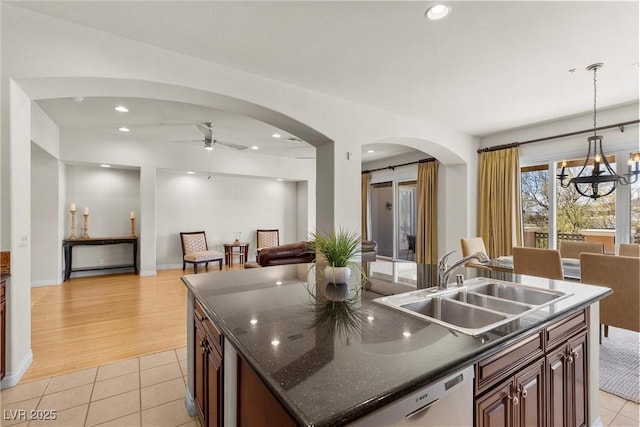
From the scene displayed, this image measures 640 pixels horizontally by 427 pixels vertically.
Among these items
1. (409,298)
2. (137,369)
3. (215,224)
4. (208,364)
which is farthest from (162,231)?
(409,298)

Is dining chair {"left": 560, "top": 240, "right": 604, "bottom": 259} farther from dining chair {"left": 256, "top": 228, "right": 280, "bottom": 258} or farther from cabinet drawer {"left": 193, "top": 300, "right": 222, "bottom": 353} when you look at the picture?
dining chair {"left": 256, "top": 228, "right": 280, "bottom": 258}

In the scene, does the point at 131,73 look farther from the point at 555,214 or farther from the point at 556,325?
the point at 555,214

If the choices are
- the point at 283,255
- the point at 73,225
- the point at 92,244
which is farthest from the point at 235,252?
the point at 283,255

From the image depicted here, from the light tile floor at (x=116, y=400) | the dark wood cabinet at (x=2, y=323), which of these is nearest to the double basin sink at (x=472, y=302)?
the light tile floor at (x=116, y=400)

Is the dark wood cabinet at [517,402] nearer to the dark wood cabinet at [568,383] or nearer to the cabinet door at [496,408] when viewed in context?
the cabinet door at [496,408]

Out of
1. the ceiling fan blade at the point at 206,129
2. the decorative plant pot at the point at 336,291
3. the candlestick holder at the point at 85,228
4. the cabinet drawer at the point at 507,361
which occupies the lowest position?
the cabinet drawer at the point at 507,361

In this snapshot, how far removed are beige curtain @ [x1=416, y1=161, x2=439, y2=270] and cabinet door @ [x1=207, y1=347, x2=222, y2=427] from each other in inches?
222

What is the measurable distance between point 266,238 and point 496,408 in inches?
282

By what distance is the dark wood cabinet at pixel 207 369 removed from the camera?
1.37 m

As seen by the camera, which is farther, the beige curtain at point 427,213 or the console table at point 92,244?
the beige curtain at point 427,213

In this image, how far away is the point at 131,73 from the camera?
2.60 metres

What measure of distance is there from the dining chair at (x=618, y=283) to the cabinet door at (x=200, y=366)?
3.34m

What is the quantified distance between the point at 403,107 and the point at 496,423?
3.85 meters

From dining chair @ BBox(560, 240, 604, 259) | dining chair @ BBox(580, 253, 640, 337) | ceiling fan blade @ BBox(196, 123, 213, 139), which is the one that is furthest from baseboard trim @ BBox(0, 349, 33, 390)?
dining chair @ BBox(560, 240, 604, 259)
